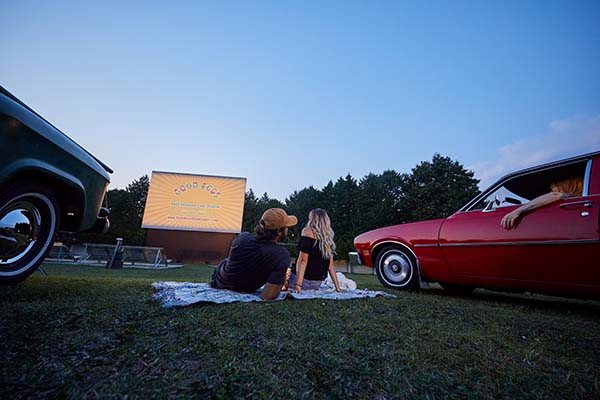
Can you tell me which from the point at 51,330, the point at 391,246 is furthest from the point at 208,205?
the point at 51,330

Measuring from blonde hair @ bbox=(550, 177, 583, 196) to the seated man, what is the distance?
3.14 m

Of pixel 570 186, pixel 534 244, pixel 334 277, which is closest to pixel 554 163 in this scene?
pixel 570 186

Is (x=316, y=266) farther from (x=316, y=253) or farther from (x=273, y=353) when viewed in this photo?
(x=273, y=353)

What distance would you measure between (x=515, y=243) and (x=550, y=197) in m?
0.59

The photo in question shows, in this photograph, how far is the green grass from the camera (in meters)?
0.96

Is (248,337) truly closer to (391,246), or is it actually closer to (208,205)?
(391,246)

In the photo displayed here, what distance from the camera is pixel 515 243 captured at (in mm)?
2824

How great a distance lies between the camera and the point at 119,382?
934mm

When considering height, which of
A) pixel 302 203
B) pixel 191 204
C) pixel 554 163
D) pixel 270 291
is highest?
pixel 302 203

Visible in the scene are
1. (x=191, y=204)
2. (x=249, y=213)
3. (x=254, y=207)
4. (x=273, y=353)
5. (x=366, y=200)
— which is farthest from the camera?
(x=254, y=207)

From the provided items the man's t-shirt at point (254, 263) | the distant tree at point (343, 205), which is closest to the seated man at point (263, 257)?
the man's t-shirt at point (254, 263)

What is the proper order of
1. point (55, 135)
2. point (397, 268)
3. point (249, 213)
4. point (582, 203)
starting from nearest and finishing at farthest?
1. point (55, 135)
2. point (582, 203)
3. point (397, 268)
4. point (249, 213)

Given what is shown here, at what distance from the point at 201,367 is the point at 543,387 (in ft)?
4.79

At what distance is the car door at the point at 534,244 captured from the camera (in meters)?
2.45
